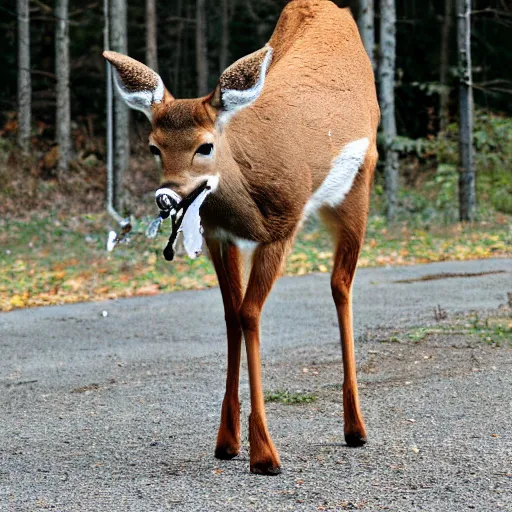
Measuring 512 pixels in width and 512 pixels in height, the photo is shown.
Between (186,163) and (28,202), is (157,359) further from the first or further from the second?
(28,202)

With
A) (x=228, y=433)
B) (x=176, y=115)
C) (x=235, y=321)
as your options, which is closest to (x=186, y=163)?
(x=176, y=115)

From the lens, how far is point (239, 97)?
451 cm

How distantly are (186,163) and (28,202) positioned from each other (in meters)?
18.4

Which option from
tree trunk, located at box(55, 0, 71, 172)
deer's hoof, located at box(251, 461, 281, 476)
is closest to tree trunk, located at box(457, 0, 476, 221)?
tree trunk, located at box(55, 0, 71, 172)

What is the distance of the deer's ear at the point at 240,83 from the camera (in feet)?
14.6

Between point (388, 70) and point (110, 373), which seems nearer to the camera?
point (110, 373)

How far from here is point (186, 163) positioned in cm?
443

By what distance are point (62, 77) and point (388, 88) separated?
10351 millimetres

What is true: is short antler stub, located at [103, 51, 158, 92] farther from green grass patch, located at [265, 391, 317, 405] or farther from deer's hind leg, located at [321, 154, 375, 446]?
green grass patch, located at [265, 391, 317, 405]

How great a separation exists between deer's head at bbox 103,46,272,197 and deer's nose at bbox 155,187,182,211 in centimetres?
4

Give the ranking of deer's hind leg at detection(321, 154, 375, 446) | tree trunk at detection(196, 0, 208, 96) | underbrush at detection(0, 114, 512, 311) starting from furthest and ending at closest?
tree trunk at detection(196, 0, 208, 96)
underbrush at detection(0, 114, 512, 311)
deer's hind leg at detection(321, 154, 375, 446)

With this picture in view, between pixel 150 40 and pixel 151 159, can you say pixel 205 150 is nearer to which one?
pixel 151 159

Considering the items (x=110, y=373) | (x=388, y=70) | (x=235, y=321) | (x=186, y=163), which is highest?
(x=388, y=70)

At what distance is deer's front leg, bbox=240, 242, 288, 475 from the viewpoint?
4836 millimetres
